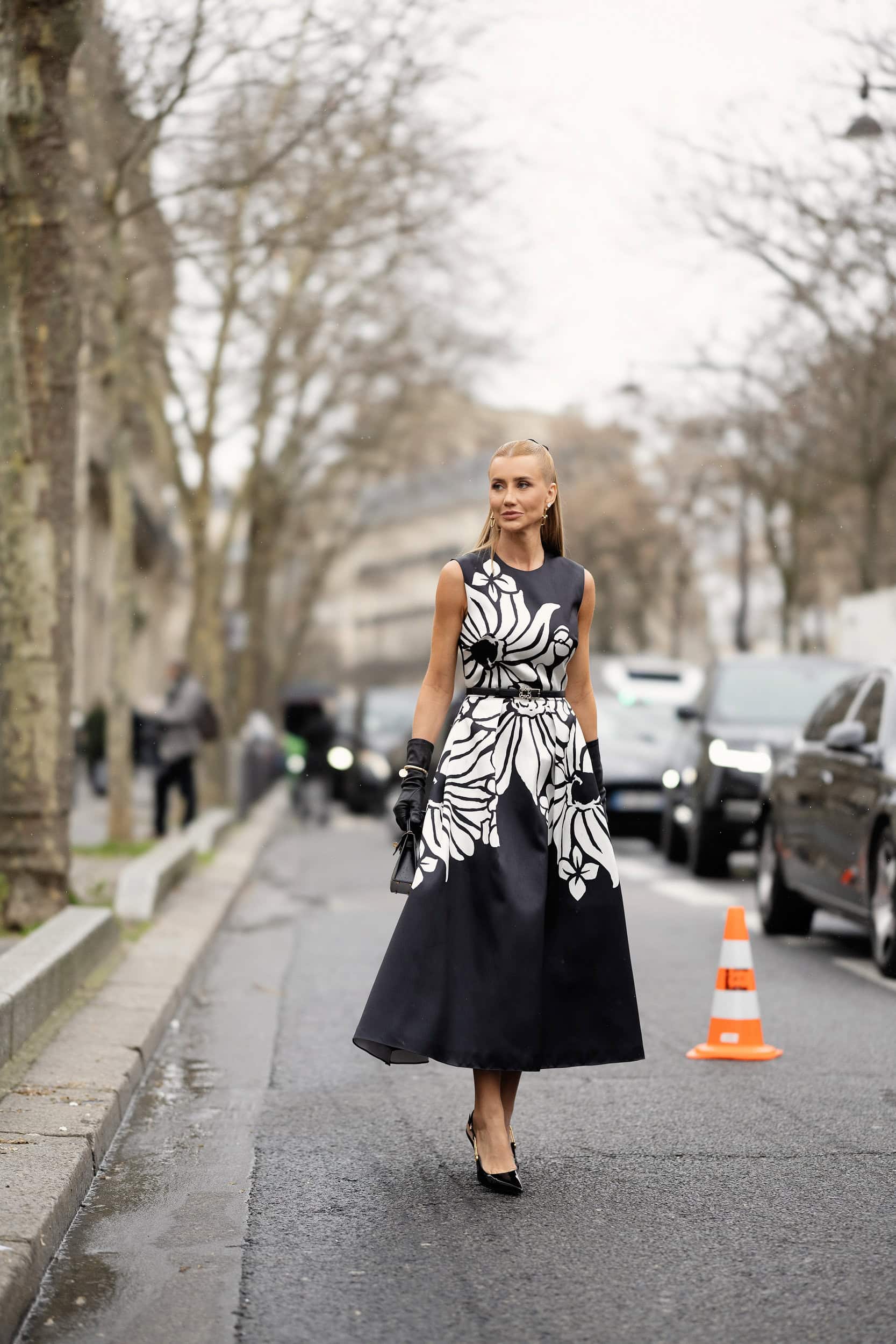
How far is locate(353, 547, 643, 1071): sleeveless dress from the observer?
5219mm

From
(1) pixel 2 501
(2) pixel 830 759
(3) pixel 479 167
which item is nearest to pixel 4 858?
(1) pixel 2 501

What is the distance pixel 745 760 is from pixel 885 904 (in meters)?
5.92

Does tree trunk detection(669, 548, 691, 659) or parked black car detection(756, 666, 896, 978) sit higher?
tree trunk detection(669, 548, 691, 659)

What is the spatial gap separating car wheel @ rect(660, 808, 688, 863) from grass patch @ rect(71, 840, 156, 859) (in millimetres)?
4453

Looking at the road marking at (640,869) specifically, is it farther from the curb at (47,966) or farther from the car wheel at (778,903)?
the curb at (47,966)

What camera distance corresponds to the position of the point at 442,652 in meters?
5.37

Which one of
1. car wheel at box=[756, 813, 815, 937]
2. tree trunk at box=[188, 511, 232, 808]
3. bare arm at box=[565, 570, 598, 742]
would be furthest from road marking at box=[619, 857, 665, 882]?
bare arm at box=[565, 570, 598, 742]

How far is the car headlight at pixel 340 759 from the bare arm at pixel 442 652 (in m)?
21.7

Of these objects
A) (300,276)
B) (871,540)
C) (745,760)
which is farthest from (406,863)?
(871,540)

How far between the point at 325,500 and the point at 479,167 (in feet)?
66.1

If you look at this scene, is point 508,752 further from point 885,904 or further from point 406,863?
point 885,904

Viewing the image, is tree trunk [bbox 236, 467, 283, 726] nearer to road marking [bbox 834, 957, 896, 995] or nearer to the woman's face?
road marking [bbox 834, 957, 896, 995]

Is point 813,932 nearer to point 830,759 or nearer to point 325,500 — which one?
point 830,759

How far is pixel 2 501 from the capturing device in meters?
9.91
